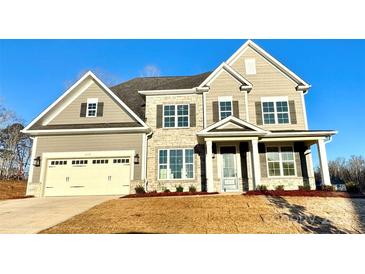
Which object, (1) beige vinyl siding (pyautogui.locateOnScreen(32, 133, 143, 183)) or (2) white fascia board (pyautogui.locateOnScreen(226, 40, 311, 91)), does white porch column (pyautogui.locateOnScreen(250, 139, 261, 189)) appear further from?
(1) beige vinyl siding (pyautogui.locateOnScreen(32, 133, 143, 183))

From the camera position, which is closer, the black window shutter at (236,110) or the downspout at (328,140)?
the downspout at (328,140)

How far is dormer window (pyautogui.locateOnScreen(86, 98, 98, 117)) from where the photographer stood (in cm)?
1545

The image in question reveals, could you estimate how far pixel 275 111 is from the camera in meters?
15.5

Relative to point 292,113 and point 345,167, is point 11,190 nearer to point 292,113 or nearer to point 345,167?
point 292,113

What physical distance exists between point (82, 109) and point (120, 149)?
3.76 meters

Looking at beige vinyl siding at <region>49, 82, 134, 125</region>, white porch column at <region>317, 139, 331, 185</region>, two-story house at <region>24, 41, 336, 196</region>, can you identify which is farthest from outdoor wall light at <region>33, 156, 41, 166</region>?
white porch column at <region>317, 139, 331, 185</region>

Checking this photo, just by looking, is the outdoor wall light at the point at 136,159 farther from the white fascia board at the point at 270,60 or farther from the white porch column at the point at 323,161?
the white porch column at the point at 323,161

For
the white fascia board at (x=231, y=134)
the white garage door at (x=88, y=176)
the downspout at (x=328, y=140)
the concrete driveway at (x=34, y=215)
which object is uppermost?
the white fascia board at (x=231, y=134)

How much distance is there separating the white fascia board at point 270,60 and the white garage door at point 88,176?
945cm

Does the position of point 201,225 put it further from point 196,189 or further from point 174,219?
point 196,189

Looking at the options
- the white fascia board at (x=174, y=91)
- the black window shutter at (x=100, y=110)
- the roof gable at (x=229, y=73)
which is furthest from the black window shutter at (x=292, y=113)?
the black window shutter at (x=100, y=110)

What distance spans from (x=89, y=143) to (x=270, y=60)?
12.2 metres

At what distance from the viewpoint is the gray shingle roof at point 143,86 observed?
54.2 feet

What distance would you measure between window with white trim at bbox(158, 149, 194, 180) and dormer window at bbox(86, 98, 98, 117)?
471 cm
